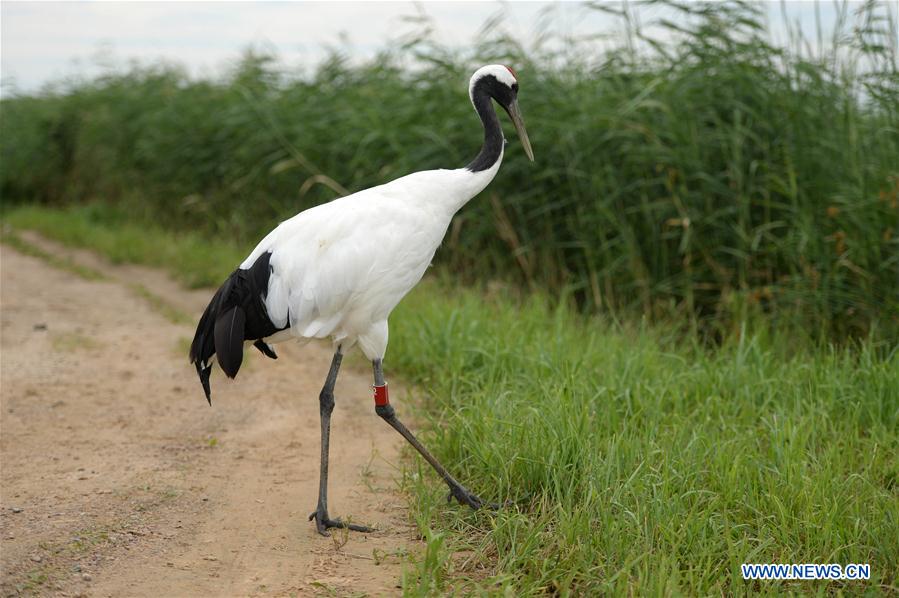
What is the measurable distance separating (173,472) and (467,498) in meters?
1.38

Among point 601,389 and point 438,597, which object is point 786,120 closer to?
point 601,389

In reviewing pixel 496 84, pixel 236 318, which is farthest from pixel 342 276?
pixel 496 84

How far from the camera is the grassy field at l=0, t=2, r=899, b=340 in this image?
5551 mm

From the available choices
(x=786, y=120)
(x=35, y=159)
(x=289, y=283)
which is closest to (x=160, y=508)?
(x=289, y=283)

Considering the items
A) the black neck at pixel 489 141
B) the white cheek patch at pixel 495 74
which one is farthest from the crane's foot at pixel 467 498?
the white cheek patch at pixel 495 74

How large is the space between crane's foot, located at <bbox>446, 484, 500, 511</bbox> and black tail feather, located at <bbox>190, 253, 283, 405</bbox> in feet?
3.23

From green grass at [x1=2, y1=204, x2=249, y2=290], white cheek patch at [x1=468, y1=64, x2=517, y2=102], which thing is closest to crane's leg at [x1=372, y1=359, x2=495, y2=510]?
white cheek patch at [x1=468, y1=64, x2=517, y2=102]

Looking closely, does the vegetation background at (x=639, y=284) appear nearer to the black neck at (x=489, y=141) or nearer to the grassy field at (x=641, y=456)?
the grassy field at (x=641, y=456)

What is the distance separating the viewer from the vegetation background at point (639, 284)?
332 cm

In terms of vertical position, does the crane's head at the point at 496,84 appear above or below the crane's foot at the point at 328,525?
above

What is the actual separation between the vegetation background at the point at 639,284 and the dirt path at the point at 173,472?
376 mm

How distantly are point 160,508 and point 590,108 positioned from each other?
13.6ft

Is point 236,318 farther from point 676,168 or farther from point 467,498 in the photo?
point 676,168

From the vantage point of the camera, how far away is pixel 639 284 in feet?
20.8
